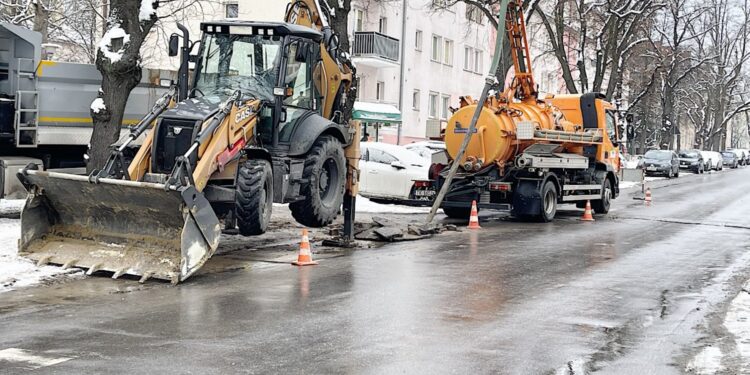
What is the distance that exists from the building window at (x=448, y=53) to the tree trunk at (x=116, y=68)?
34785mm

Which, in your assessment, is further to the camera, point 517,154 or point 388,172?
point 388,172

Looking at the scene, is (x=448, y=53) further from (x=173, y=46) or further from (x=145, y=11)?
(x=173, y=46)

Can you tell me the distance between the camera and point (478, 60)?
55.3 m

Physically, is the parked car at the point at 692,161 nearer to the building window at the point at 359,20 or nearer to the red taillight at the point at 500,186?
the building window at the point at 359,20

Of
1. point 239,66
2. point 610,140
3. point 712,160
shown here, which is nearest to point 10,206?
point 239,66

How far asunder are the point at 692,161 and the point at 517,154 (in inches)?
1693

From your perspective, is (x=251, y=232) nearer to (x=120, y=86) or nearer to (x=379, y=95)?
(x=120, y=86)

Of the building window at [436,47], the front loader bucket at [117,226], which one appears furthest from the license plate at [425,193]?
the building window at [436,47]

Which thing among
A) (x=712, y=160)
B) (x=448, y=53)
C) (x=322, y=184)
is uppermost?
(x=448, y=53)

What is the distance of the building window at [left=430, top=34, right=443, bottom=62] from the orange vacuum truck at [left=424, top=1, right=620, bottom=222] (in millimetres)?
26153

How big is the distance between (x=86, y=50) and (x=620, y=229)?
96.8ft

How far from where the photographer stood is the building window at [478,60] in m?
54.8

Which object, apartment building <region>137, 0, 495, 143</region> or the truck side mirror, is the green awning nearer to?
apartment building <region>137, 0, 495, 143</region>

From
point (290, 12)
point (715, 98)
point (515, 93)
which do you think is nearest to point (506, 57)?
point (515, 93)
